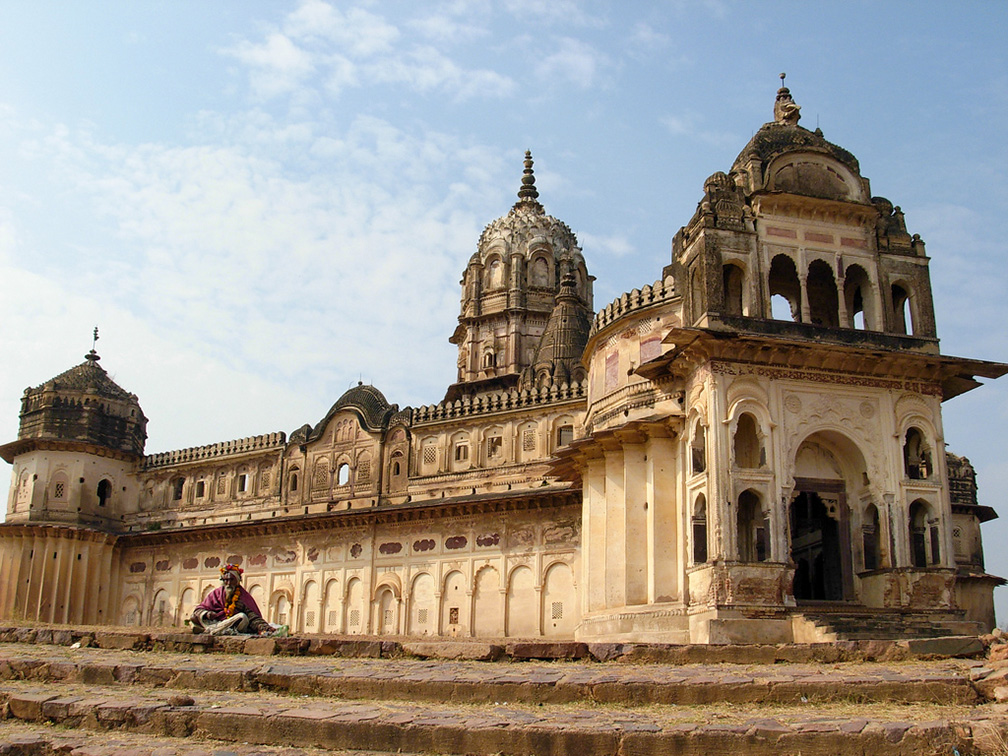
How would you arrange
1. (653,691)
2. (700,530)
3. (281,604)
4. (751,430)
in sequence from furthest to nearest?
(281,604) → (751,430) → (700,530) → (653,691)

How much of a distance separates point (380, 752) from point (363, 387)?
27814 millimetres

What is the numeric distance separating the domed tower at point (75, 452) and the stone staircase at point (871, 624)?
2812 cm

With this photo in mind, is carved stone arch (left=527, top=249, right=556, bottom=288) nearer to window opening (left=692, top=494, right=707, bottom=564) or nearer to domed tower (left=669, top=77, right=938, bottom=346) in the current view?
domed tower (left=669, top=77, right=938, bottom=346)

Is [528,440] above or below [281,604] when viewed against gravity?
above

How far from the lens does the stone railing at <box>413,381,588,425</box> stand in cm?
3094

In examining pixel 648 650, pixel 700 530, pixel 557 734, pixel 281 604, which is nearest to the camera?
pixel 557 734

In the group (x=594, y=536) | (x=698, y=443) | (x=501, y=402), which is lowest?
(x=594, y=536)

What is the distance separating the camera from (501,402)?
31.9m

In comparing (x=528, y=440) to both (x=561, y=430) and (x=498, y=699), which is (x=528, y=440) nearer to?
(x=561, y=430)

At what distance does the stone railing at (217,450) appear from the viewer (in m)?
36.2

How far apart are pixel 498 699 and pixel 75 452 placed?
3159 cm

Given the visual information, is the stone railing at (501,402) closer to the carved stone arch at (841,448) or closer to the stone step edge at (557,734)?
the carved stone arch at (841,448)

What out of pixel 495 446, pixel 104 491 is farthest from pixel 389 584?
pixel 104 491

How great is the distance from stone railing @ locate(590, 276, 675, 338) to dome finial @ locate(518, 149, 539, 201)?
23198 mm
